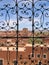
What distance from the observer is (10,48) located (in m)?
1.89

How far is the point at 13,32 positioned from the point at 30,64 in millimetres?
446

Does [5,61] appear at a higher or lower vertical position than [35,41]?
lower

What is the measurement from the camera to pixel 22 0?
1.87m

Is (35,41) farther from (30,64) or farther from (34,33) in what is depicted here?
(30,64)

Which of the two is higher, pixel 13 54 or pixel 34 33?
pixel 34 33

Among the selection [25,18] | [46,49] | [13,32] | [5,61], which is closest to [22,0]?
[25,18]

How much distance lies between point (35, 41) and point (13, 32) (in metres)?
0.29

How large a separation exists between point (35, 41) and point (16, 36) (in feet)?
0.80

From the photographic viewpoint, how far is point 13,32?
6.07ft

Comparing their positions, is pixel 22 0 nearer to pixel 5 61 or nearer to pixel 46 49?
pixel 46 49

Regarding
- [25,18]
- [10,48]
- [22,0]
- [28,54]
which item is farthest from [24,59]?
[22,0]

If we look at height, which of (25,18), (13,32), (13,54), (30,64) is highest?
(25,18)

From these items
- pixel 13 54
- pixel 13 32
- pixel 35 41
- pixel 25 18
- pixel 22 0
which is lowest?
pixel 13 54

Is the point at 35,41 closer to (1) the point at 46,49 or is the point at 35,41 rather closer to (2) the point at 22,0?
(1) the point at 46,49
